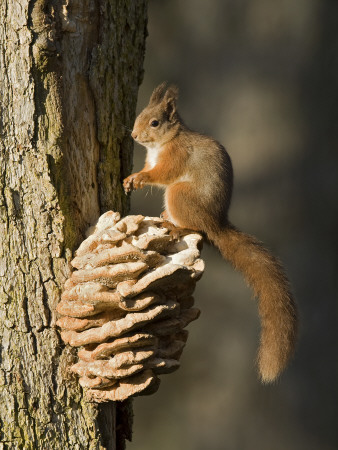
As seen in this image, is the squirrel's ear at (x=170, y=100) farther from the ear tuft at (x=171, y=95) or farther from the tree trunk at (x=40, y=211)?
the tree trunk at (x=40, y=211)

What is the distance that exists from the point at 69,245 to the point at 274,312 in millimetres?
672

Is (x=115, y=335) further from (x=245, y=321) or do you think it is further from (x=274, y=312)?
(x=245, y=321)

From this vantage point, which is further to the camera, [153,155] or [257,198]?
[257,198]

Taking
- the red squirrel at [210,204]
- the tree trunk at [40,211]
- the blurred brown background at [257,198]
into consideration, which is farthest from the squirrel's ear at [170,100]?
the blurred brown background at [257,198]

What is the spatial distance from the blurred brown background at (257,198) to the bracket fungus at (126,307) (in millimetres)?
1946

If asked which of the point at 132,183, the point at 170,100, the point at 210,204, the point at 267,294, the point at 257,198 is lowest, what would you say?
the point at 257,198

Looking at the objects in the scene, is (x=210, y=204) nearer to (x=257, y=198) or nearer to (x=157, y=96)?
(x=157, y=96)

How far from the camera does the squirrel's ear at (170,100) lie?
2.46 m

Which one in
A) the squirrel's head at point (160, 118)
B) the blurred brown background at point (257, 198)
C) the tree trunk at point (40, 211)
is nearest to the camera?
the tree trunk at point (40, 211)

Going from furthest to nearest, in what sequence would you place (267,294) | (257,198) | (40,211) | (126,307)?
(257,198) < (267,294) < (40,211) < (126,307)

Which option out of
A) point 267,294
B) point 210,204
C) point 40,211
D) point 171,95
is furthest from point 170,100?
point 40,211

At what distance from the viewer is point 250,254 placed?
2168 millimetres

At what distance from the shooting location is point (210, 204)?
222 centimetres

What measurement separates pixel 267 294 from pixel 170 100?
78 centimetres
